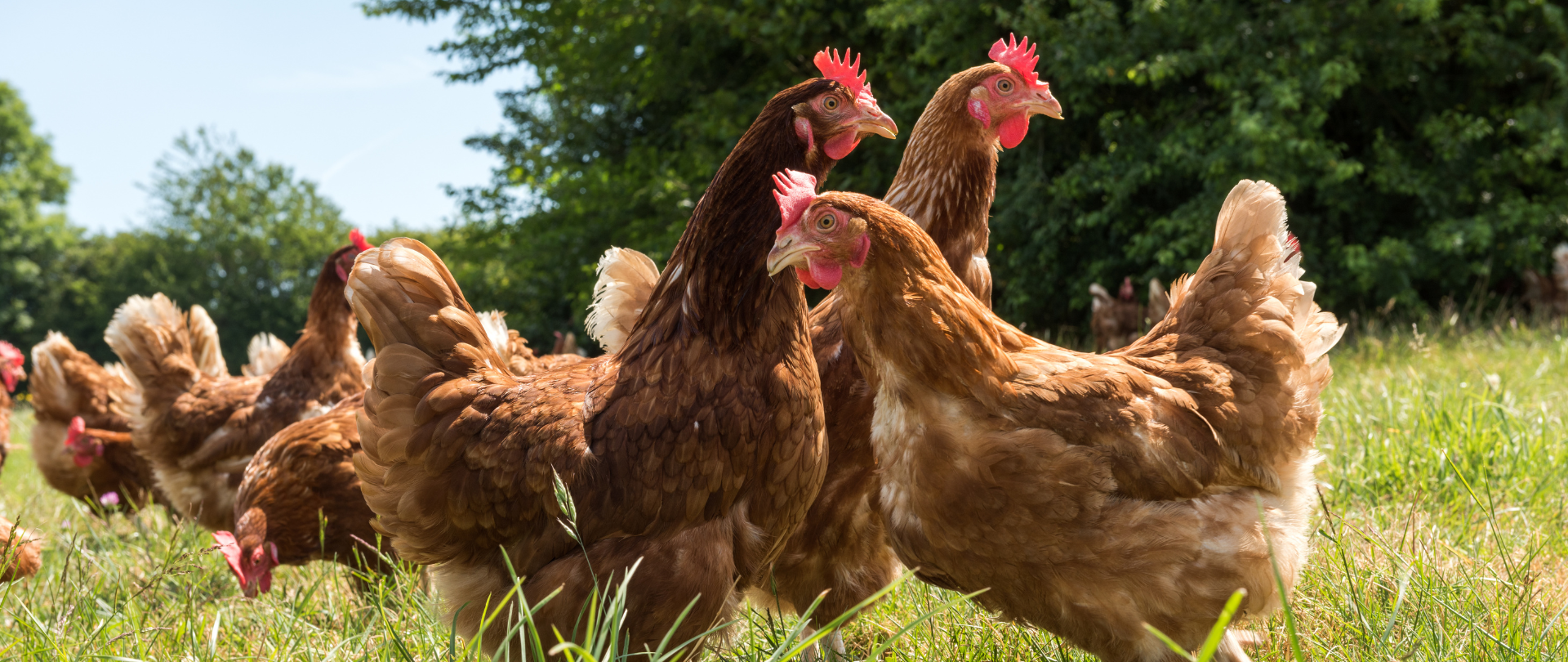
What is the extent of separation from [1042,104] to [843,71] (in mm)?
810

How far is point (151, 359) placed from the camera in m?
5.75

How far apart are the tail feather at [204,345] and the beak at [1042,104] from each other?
20.4 feet

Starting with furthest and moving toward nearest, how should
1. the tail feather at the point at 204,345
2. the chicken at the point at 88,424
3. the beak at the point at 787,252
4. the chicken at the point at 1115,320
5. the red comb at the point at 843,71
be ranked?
the chicken at the point at 1115,320, the tail feather at the point at 204,345, the chicken at the point at 88,424, the red comb at the point at 843,71, the beak at the point at 787,252

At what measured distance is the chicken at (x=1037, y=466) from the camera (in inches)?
84.2

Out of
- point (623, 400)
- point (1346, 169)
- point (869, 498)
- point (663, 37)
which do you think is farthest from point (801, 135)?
point (663, 37)

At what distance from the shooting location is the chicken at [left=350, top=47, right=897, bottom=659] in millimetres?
2215

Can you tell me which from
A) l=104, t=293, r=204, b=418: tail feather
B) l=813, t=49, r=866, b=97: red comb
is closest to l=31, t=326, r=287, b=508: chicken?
l=104, t=293, r=204, b=418: tail feather

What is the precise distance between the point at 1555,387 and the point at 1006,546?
17.3 ft

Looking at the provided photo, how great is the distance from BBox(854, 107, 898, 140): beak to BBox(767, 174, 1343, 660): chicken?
34 centimetres

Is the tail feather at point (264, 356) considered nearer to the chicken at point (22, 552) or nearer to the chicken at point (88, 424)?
the chicken at point (88, 424)

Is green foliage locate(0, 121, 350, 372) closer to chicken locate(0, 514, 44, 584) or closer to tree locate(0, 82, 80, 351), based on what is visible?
tree locate(0, 82, 80, 351)

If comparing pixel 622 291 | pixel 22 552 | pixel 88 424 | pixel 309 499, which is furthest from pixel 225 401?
pixel 622 291

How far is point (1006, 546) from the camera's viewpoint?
84.7 inches

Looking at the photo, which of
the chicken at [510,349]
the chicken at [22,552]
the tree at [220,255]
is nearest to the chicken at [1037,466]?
Answer: the chicken at [510,349]
